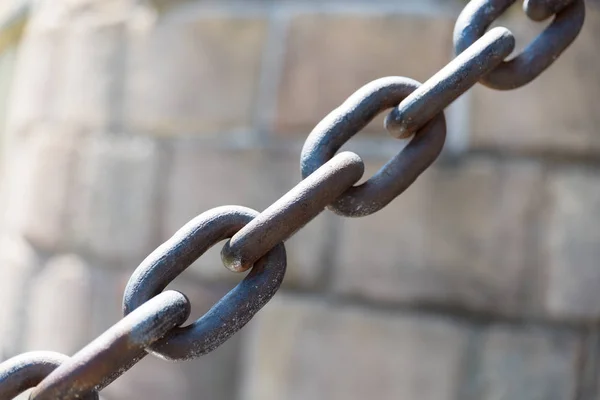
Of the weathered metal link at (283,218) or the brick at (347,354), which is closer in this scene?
the weathered metal link at (283,218)

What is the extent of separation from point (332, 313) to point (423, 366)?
0.54 ft

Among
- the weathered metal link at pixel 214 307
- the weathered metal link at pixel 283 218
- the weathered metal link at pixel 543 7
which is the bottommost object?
the weathered metal link at pixel 214 307

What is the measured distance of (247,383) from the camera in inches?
39.0

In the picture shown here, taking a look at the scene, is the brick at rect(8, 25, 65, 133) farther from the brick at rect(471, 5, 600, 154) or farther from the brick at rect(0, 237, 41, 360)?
the brick at rect(471, 5, 600, 154)

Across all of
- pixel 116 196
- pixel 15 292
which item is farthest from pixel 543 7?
pixel 15 292

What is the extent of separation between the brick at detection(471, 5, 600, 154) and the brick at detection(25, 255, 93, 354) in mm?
767

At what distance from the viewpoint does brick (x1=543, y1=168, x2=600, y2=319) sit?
2.88ft

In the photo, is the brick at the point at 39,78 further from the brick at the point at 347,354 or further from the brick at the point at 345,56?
the brick at the point at 347,354

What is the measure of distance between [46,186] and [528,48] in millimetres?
931

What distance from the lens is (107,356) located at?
1.13ft

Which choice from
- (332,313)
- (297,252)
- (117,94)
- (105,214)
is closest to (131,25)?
(117,94)

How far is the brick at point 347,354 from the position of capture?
906mm

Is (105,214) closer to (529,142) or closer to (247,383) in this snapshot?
(247,383)

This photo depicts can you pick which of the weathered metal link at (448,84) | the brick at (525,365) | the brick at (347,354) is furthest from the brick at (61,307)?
the weathered metal link at (448,84)
